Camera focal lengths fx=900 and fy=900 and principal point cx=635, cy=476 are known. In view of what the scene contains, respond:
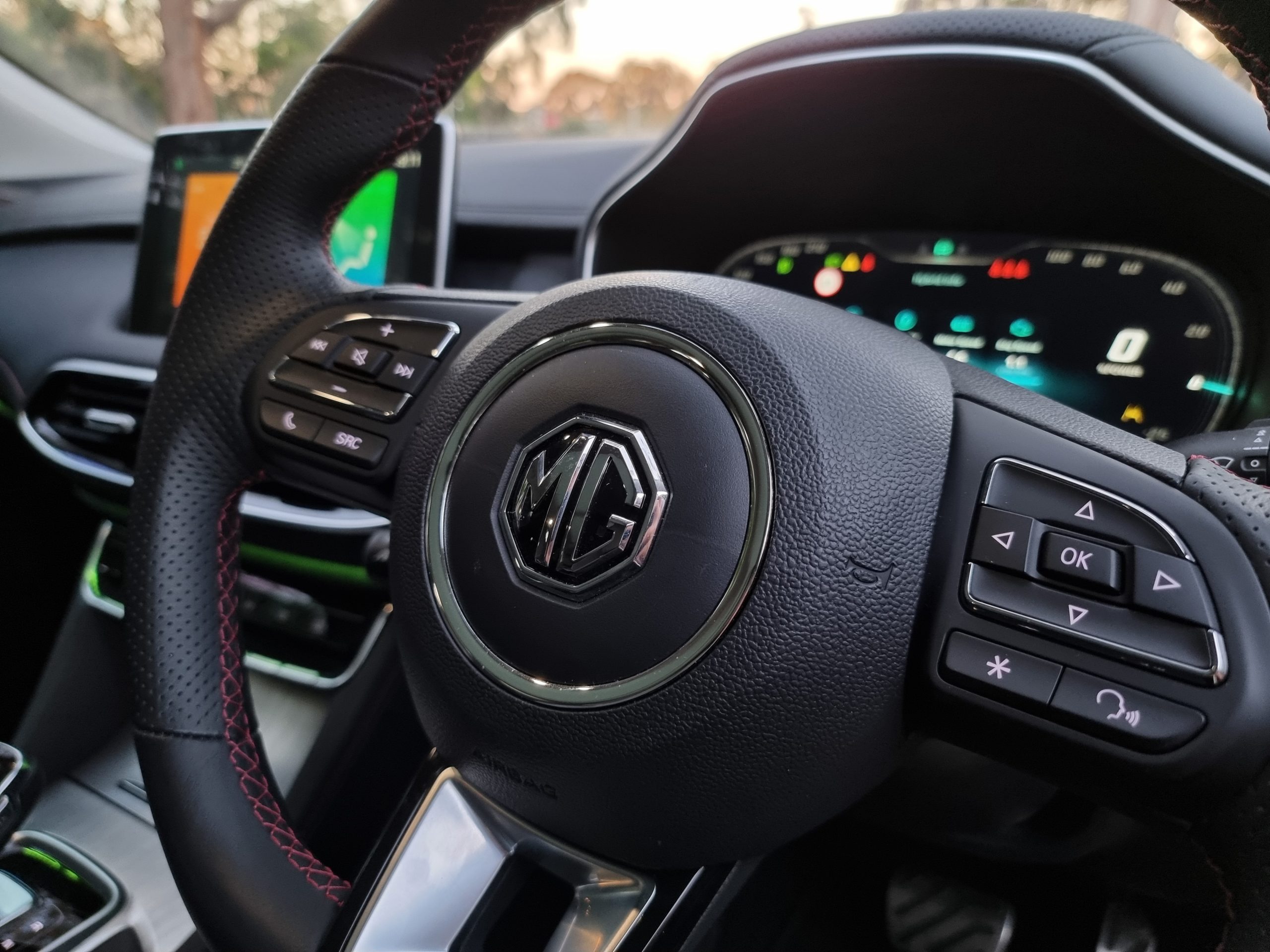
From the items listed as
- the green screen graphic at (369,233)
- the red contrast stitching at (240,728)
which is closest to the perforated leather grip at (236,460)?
the red contrast stitching at (240,728)

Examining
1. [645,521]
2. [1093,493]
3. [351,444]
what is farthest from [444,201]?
[1093,493]

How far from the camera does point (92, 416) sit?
172cm

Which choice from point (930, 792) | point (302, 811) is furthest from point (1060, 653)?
point (302, 811)

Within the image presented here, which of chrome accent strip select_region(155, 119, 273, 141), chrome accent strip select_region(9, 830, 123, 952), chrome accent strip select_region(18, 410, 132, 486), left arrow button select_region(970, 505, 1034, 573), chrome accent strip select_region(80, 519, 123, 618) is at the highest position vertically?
chrome accent strip select_region(155, 119, 273, 141)

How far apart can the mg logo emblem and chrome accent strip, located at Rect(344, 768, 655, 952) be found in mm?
178

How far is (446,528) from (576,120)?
1365 millimetres

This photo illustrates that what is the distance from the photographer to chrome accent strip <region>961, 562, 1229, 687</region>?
16.5 inches

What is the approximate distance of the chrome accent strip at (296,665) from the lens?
1.33m

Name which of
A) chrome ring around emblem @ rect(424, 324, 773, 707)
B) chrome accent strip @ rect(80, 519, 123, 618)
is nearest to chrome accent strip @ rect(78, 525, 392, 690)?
chrome accent strip @ rect(80, 519, 123, 618)

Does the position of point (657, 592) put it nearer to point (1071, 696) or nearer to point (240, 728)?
point (1071, 696)

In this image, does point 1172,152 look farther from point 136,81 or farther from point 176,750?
point 136,81

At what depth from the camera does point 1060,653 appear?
0.45 metres

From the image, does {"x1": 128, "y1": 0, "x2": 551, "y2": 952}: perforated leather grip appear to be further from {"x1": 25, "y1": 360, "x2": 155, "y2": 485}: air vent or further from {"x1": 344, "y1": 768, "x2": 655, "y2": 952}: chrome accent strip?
{"x1": 25, "y1": 360, "x2": 155, "y2": 485}: air vent

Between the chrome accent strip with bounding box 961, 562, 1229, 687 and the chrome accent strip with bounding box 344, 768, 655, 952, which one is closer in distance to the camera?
the chrome accent strip with bounding box 961, 562, 1229, 687
